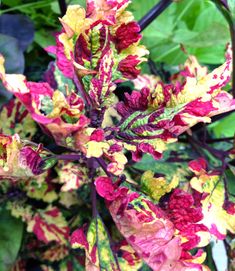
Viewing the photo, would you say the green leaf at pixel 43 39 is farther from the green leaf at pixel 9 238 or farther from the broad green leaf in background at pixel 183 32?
the green leaf at pixel 9 238

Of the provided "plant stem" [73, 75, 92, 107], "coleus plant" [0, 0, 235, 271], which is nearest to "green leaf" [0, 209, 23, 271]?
"coleus plant" [0, 0, 235, 271]

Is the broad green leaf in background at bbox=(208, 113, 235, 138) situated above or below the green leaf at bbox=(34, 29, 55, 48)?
below

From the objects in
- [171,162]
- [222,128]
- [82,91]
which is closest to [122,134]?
[82,91]

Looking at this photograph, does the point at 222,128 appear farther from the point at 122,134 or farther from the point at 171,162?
the point at 122,134

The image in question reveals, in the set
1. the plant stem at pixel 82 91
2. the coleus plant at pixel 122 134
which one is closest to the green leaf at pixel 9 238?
the coleus plant at pixel 122 134

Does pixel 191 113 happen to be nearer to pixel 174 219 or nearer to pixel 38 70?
pixel 174 219

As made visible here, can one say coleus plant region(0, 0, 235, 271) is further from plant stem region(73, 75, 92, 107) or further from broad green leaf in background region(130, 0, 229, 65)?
broad green leaf in background region(130, 0, 229, 65)
